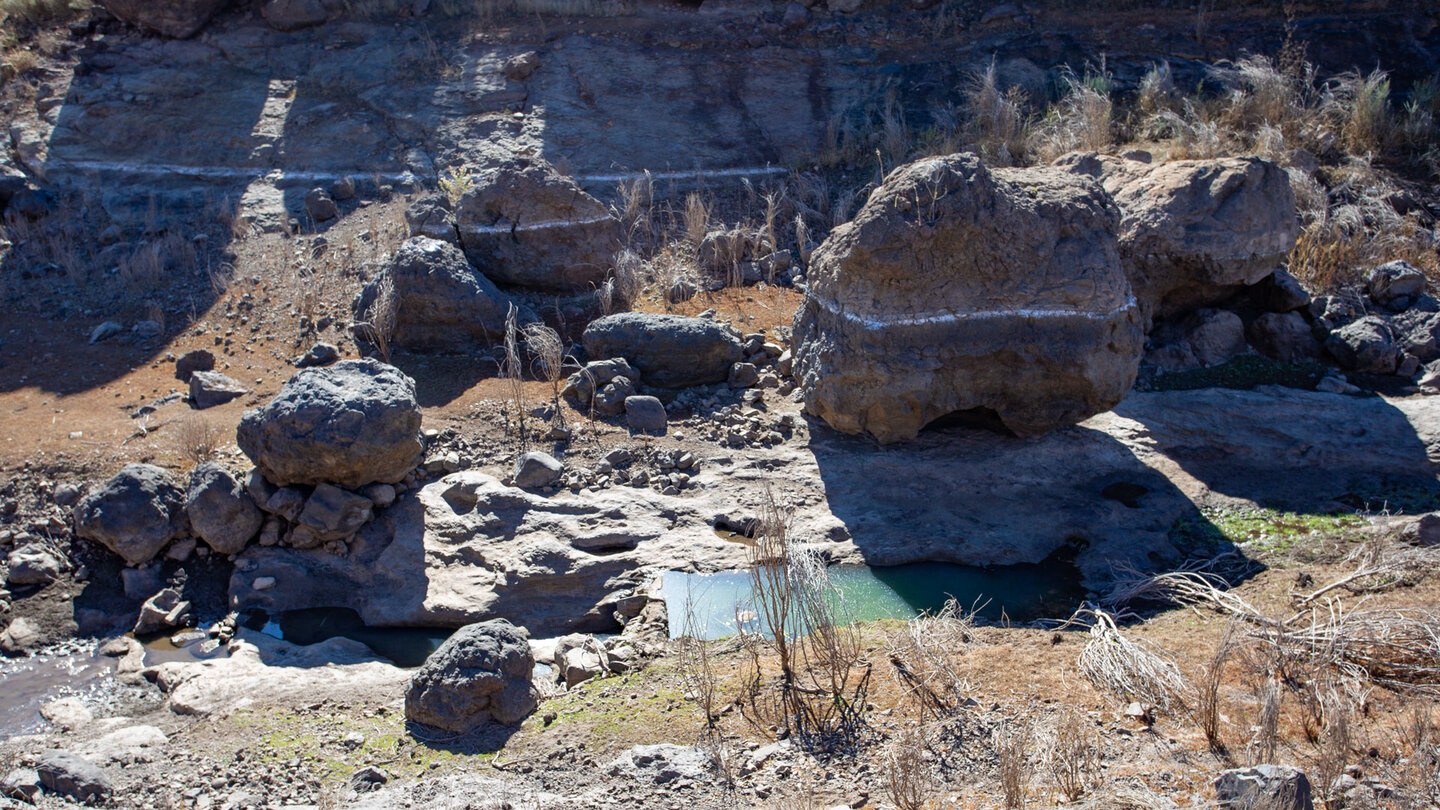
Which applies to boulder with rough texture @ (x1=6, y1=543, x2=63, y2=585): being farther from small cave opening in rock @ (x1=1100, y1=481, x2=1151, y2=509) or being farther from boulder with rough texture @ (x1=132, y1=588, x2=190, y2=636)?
small cave opening in rock @ (x1=1100, y1=481, x2=1151, y2=509)

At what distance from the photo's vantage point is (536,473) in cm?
572

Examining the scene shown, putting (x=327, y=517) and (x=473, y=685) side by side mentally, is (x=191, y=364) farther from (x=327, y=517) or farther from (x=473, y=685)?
(x=473, y=685)

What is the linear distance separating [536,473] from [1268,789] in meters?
3.92

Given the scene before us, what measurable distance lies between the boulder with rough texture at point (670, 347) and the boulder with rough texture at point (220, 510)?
98.2 inches

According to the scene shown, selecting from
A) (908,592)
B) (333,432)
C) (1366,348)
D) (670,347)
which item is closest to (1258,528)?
(908,592)

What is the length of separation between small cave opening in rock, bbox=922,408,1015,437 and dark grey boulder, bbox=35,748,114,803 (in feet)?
14.7

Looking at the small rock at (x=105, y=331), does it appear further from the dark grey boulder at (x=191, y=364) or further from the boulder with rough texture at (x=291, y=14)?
the boulder with rough texture at (x=291, y=14)

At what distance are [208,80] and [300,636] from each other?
882 centimetres

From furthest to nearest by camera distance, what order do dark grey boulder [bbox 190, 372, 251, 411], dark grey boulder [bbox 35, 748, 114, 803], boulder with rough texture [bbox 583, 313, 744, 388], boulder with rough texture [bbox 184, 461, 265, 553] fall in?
1. boulder with rough texture [bbox 583, 313, 744, 388]
2. dark grey boulder [bbox 190, 372, 251, 411]
3. boulder with rough texture [bbox 184, 461, 265, 553]
4. dark grey boulder [bbox 35, 748, 114, 803]

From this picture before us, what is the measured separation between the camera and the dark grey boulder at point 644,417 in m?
6.34

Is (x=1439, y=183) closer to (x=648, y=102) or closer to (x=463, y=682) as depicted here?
(x=648, y=102)

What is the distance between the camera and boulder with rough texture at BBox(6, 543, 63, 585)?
5.17m

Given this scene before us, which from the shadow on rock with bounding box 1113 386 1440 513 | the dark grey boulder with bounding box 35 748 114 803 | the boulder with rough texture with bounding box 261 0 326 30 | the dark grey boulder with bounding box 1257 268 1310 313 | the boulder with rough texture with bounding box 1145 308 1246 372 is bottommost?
the dark grey boulder with bounding box 35 748 114 803

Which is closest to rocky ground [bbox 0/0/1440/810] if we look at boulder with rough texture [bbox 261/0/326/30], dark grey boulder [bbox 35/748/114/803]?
dark grey boulder [bbox 35/748/114/803]
